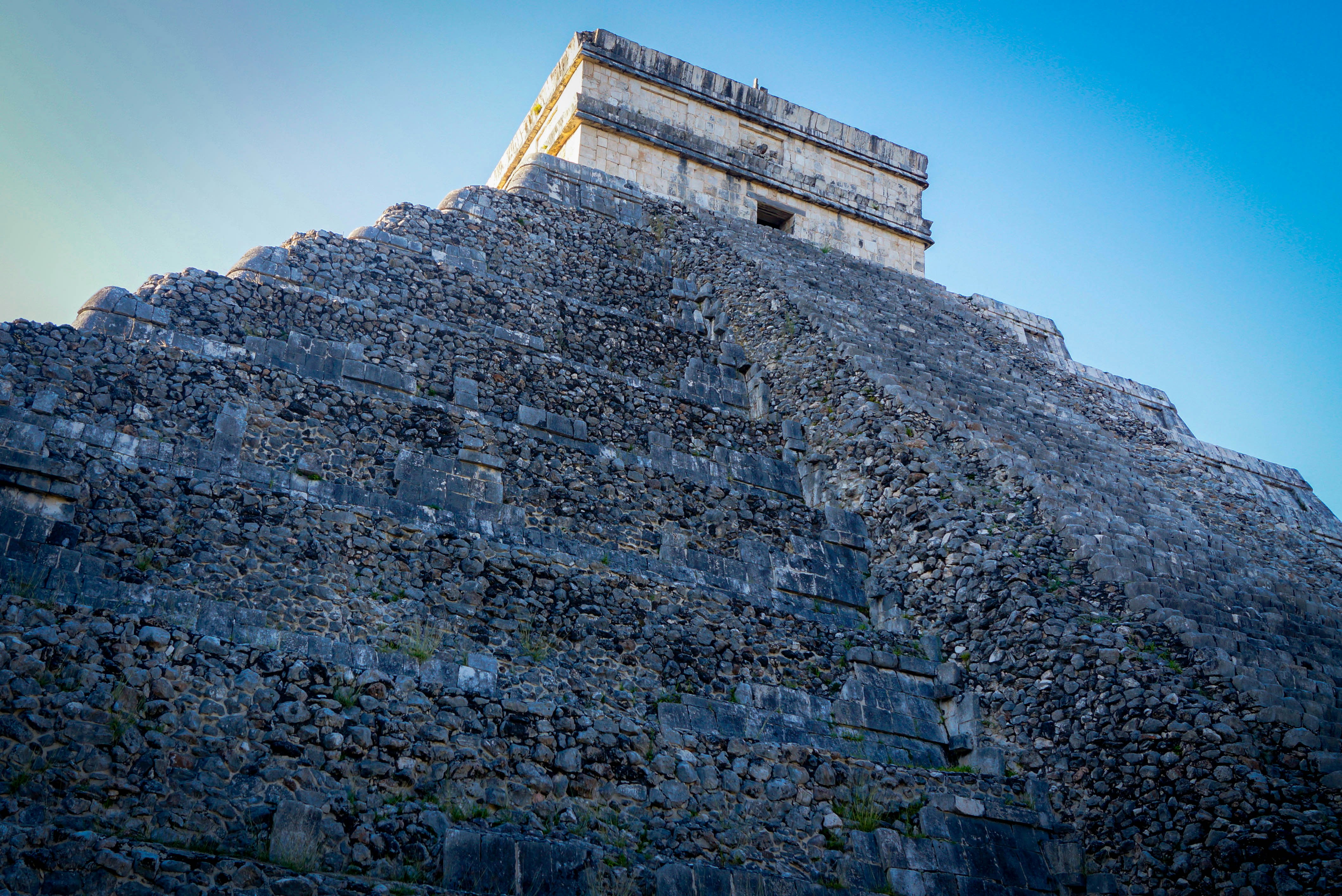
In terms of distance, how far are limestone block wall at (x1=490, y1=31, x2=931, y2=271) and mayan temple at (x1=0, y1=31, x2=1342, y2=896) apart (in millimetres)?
3814

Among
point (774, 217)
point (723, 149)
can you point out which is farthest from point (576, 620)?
point (774, 217)

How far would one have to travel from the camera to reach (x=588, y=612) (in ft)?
29.7

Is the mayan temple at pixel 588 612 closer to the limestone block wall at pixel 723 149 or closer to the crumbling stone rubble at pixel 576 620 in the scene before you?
the crumbling stone rubble at pixel 576 620

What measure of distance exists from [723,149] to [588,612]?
11.2 m

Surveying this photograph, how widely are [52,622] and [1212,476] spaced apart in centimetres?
1415

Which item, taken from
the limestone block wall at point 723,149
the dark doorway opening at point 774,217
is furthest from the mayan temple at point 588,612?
the dark doorway opening at point 774,217

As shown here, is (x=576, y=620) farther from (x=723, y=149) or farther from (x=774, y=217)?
(x=774, y=217)

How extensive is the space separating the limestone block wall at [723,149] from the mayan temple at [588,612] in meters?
3.81

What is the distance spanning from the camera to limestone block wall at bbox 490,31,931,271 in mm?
17312

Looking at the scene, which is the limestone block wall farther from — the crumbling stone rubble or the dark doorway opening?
the crumbling stone rubble

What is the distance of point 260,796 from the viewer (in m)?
6.61

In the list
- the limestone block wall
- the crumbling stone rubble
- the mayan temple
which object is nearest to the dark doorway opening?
the limestone block wall

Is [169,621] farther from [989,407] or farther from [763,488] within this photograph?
[989,407]

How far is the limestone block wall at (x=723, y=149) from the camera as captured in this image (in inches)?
682
